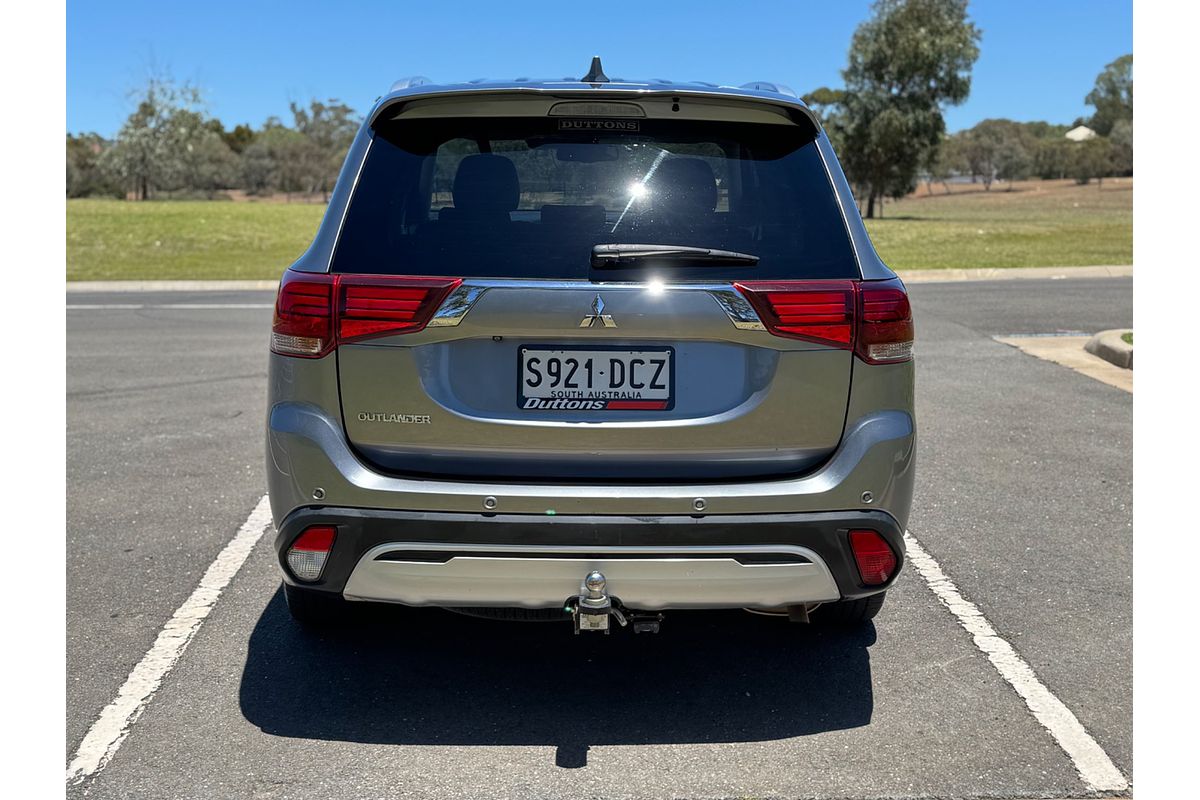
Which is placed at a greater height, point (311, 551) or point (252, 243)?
point (252, 243)

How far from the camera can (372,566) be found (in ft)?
10.3

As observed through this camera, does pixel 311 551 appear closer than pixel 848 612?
Yes

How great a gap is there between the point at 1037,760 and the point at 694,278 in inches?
63.8

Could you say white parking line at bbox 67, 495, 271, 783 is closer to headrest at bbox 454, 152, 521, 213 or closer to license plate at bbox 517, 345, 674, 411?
license plate at bbox 517, 345, 674, 411

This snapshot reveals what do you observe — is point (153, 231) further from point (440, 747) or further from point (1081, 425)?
point (440, 747)

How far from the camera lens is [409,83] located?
3557 millimetres

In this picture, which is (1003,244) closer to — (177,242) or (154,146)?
(177,242)

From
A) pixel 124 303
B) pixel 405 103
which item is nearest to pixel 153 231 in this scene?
pixel 124 303

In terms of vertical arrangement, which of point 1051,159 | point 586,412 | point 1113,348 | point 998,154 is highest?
point 998,154

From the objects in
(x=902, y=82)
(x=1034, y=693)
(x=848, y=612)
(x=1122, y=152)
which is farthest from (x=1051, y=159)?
(x=1034, y=693)

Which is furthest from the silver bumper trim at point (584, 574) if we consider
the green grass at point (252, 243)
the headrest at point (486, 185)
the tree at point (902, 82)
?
the tree at point (902, 82)

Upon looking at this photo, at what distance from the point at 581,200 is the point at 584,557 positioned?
38.6 inches

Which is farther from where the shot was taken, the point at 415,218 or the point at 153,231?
the point at 153,231

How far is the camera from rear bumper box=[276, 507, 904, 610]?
307 centimetres
